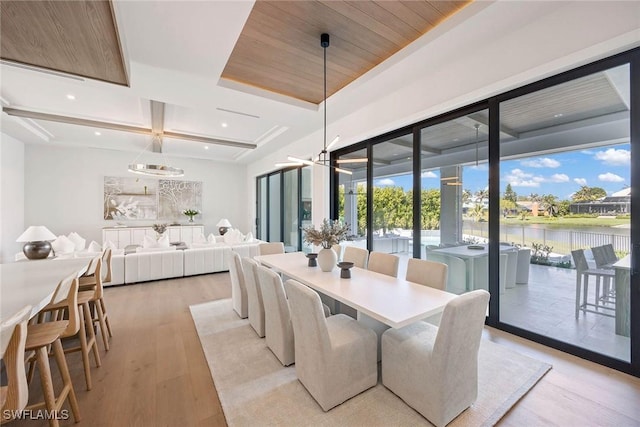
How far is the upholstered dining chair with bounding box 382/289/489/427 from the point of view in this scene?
1.49 metres

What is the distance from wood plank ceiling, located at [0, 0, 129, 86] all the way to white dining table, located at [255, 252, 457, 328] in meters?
2.67

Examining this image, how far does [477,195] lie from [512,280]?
102cm

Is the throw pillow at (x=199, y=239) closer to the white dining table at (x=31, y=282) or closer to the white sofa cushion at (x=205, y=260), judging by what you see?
the white sofa cushion at (x=205, y=260)

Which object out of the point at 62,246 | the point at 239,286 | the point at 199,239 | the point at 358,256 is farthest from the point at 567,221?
the point at 62,246

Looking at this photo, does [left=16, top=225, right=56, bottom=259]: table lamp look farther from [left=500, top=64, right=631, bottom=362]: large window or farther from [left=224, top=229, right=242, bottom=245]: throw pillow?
[left=500, top=64, right=631, bottom=362]: large window

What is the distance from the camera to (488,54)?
2.70m

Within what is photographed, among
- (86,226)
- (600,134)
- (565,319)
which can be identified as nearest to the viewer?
(600,134)

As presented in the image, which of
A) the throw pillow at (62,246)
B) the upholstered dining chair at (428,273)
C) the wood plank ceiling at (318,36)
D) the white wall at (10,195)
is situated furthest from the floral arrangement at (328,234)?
the white wall at (10,195)

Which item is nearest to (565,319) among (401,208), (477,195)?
(477,195)

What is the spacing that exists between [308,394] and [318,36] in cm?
322

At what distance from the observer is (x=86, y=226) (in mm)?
7309

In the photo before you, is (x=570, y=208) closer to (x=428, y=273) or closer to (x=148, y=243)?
(x=428, y=273)

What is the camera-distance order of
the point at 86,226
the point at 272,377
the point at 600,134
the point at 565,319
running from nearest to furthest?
the point at 272,377 < the point at 600,134 < the point at 565,319 < the point at 86,226

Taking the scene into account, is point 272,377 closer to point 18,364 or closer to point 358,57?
point 18,364
